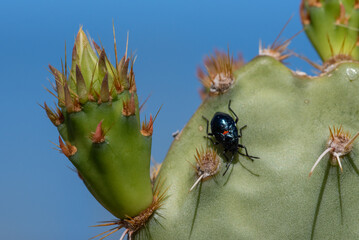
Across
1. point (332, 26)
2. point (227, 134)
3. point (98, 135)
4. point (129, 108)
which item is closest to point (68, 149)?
point (98, 135)

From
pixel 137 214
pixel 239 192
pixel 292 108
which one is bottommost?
pixel 137 214

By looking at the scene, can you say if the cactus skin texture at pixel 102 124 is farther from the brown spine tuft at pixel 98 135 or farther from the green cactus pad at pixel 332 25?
the green cactus pad at pixel 332 25

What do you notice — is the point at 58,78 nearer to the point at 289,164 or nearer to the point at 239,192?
the point at 239,192

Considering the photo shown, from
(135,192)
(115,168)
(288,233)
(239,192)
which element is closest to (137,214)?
(135,192)

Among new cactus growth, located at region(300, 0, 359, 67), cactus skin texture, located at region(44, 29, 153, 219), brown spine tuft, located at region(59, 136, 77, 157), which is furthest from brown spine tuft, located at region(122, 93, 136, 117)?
new cactus growth, located at region(300, 0, 359, 67)

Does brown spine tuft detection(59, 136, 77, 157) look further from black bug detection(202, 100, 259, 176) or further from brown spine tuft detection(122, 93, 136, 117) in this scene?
black bug detection(202, 100, 259, 176)
